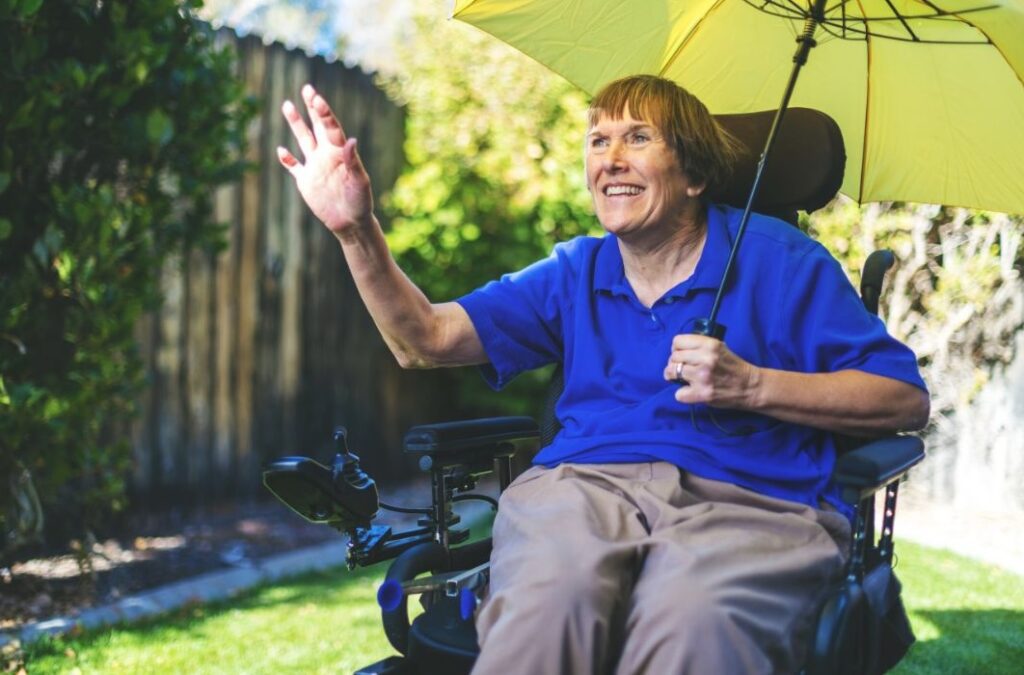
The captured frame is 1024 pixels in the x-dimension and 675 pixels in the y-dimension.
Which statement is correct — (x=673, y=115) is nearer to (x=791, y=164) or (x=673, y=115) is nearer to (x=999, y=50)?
(x=791, y=164)

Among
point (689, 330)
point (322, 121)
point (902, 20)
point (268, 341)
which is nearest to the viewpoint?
point (322, 121)

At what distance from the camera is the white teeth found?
247cm

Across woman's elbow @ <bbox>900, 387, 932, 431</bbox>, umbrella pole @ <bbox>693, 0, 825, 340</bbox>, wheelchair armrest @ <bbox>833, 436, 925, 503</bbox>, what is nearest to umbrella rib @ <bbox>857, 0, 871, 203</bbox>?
umbrella pole @ <bbox>693, 0, 825, 340</bbox>

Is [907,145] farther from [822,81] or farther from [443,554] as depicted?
[443,554]

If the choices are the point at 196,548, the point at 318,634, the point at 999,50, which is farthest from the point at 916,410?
the point at 196,548

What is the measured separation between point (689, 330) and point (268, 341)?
12.5 ft

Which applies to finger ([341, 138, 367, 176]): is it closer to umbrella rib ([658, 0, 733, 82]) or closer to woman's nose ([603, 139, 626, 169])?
woman's nose ([603, 139, 626, 169])

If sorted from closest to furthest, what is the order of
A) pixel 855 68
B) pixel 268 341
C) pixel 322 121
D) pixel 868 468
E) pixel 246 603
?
pixel 868 468 < pixel 322 121 < pixel 855 68 < pixel 246 603 < pixel 268 341

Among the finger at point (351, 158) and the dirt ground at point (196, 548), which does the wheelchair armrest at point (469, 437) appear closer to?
the finger at point (351, 158)

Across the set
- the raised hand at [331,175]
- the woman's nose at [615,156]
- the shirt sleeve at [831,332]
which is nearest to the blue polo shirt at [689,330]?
the shirt sleeve at [831,332]

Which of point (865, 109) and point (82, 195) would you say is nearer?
point (865, 109)

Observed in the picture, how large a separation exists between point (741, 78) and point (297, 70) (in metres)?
3.48

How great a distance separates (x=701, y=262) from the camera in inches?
97.8

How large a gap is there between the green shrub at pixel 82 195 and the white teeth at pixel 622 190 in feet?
6.01
